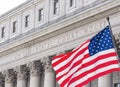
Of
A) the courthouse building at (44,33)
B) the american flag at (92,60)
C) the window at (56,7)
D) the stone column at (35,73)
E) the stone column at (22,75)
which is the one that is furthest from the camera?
the stone column at (22,75)

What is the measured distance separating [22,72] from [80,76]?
3034 cm

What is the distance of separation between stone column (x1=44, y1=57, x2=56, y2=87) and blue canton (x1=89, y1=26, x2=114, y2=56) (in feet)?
82.1

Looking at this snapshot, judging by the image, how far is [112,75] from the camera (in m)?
38.8

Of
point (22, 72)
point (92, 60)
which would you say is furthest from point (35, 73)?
point (92, 60)

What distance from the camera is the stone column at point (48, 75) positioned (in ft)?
149

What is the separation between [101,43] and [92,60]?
89 centimetres

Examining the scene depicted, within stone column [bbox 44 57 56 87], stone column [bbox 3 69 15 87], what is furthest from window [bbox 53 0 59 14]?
stone column [bbox 3 69 15 87]

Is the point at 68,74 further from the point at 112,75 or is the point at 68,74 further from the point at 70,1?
the point at 70,1

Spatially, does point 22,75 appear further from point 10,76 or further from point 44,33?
point 44,33

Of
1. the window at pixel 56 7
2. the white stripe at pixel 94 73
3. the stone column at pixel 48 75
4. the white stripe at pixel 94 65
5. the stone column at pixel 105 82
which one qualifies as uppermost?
the window at pixel 56 7

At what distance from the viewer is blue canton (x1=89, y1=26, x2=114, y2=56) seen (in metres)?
20.4

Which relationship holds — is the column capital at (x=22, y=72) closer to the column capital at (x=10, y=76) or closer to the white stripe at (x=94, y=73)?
the column capital at (x=10, y=76)

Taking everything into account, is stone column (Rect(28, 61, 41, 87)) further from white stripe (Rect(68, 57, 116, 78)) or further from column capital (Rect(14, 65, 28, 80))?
white stripe (Rect(68, 57, 116, 78))

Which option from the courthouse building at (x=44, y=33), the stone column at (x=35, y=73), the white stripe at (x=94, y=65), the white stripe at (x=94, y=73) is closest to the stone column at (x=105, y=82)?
the courthouse building at (x=44, y=33)
